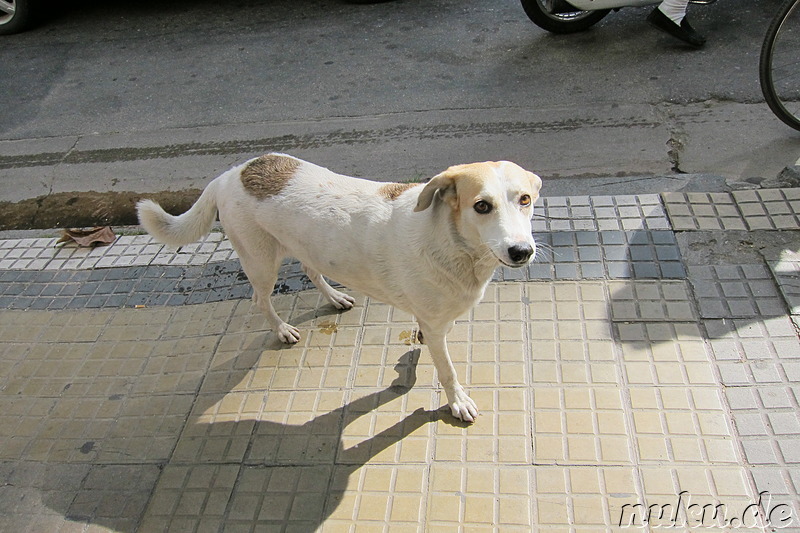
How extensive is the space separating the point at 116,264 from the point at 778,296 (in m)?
4.57

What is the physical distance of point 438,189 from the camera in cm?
273

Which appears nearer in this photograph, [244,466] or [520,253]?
[520,253]

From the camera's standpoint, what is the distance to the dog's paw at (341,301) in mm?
3971

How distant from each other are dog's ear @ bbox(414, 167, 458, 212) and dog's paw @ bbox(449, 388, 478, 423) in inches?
41.8

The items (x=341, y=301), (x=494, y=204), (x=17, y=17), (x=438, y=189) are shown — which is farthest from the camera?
(x=17, y=17)

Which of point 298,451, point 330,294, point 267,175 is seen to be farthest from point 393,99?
point 298,451

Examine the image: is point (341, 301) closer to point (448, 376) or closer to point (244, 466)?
point (448, 376)

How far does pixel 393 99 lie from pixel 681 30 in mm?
2881

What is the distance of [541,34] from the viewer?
6680mm

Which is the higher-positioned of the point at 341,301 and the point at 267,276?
the point at 267,276

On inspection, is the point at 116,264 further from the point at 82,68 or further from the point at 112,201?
the point at 82,68

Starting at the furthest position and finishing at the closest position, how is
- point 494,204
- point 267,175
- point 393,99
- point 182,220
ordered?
1. point 393,99
2. point 182,220
3. point 267,175
4. point 494,204

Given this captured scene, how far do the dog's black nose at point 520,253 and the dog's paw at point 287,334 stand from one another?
181cm

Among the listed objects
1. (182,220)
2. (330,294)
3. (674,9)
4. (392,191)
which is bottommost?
(330,294)
